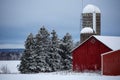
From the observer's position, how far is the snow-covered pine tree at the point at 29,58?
148 feet

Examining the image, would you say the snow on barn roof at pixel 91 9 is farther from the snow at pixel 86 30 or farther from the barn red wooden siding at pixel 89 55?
the barn red wooden siding at pixel 89 55

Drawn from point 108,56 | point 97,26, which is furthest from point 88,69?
point 97,26

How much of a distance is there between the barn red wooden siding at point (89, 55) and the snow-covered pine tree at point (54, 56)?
4.39 meters

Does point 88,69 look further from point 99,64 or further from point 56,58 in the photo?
point 56,58

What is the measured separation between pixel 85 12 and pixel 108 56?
19.8 metres

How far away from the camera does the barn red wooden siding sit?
4103 cm

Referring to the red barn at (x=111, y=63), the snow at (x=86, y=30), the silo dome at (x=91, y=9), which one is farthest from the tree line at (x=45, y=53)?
the red barn at (x=111, y=63)

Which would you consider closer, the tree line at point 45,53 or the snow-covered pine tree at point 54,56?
the tree line at point 45,53

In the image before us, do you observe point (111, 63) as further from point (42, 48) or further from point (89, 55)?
point (42, 48)

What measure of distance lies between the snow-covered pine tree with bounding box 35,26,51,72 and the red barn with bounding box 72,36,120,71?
14.1 feet

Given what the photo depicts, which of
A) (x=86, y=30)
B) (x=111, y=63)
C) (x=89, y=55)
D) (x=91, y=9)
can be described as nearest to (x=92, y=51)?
(x=89, y=55)

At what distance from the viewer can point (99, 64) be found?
134ft

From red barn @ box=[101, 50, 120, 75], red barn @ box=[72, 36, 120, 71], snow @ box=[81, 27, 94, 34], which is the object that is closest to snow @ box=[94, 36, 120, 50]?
red barn @ box=[72, 36, 120, 71]

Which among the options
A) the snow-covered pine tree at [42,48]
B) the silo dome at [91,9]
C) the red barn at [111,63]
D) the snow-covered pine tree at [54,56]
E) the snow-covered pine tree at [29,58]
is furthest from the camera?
the silo dome at [91,9]
